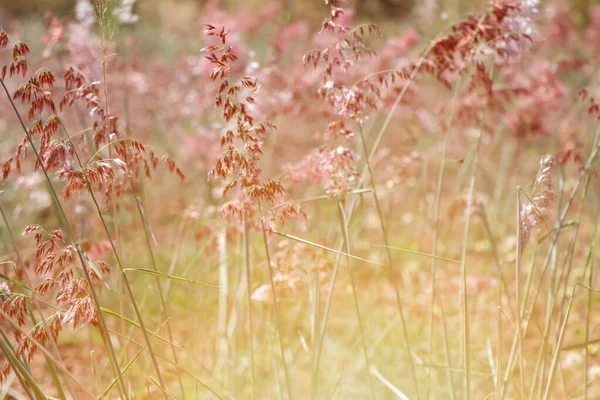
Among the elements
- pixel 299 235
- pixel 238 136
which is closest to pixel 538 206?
pixel 238 136

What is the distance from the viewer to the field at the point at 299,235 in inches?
53.4

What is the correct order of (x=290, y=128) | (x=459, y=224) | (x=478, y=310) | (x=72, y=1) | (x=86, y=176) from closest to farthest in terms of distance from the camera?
(x=86, y=176) < (x=478, y=310) < (x=459, y=224) < (x=290, y=128) < (x=72, y=1)

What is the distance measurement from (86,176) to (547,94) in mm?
2762

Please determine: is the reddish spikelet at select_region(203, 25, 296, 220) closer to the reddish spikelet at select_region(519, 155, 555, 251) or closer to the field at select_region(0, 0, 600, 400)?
the field at select_region(0, 0, 600, 400)

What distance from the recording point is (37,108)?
1293mm

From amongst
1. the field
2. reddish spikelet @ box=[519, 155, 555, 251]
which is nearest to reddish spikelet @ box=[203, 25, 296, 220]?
the field

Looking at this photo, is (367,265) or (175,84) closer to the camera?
(367,265)

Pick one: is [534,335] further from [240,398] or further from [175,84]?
[175,84]

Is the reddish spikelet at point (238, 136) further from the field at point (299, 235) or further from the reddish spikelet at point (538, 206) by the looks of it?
the reddish spikelet at point (538, 206)

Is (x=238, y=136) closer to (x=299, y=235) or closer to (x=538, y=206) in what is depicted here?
(x=538, y=206)

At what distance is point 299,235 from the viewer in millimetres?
3088

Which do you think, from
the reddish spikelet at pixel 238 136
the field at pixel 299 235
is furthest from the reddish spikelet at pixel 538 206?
the reddish spikelet at pixel 238 136

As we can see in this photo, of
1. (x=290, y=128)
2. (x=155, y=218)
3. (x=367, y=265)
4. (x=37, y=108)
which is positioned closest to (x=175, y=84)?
(x=155, y=218)

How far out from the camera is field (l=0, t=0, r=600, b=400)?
1.36 meters
